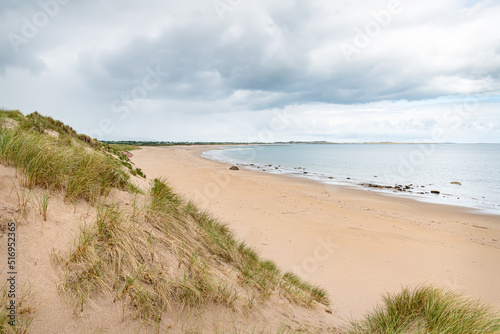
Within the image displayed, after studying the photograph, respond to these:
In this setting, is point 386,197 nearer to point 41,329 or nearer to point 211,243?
point 211,243

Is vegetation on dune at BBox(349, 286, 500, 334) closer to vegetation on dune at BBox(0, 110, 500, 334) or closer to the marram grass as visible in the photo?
vegetation on dune at BBox(0, 110, 500, 334)

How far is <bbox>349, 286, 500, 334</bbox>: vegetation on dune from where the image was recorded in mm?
2914

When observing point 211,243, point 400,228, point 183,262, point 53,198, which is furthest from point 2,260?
point 400,228

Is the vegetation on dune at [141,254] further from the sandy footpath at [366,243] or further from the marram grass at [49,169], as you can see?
the sandy footpath at [366,243]

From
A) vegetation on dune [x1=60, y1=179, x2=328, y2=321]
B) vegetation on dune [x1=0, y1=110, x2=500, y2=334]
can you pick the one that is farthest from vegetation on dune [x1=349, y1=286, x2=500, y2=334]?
vegetation on dune [x1=60, y1=179, x2=328, y2=321]

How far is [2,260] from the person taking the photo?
2.55m

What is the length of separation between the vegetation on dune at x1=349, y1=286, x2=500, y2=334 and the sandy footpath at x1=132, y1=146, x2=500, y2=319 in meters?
1.19

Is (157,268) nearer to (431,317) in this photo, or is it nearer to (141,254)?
(141,254)

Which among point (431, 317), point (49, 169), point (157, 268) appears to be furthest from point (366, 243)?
point (49, 169)

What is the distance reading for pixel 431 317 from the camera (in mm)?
3215

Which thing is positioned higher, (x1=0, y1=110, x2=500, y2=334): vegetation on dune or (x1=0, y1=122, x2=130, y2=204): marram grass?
(x1=0, y1=122, x2=130, y2=204): marram grass

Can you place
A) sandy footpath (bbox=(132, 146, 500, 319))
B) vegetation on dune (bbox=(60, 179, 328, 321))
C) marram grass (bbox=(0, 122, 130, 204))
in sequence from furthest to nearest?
sandy footpath (bbox=(132, 146, 500, 319)) < marram grass (bbox=(0, 122, 130, 204)) < vegetation on dune (bbox=(60, 179, 328, 321))

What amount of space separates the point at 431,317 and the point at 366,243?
6.13 metres

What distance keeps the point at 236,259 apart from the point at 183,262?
124 cm
